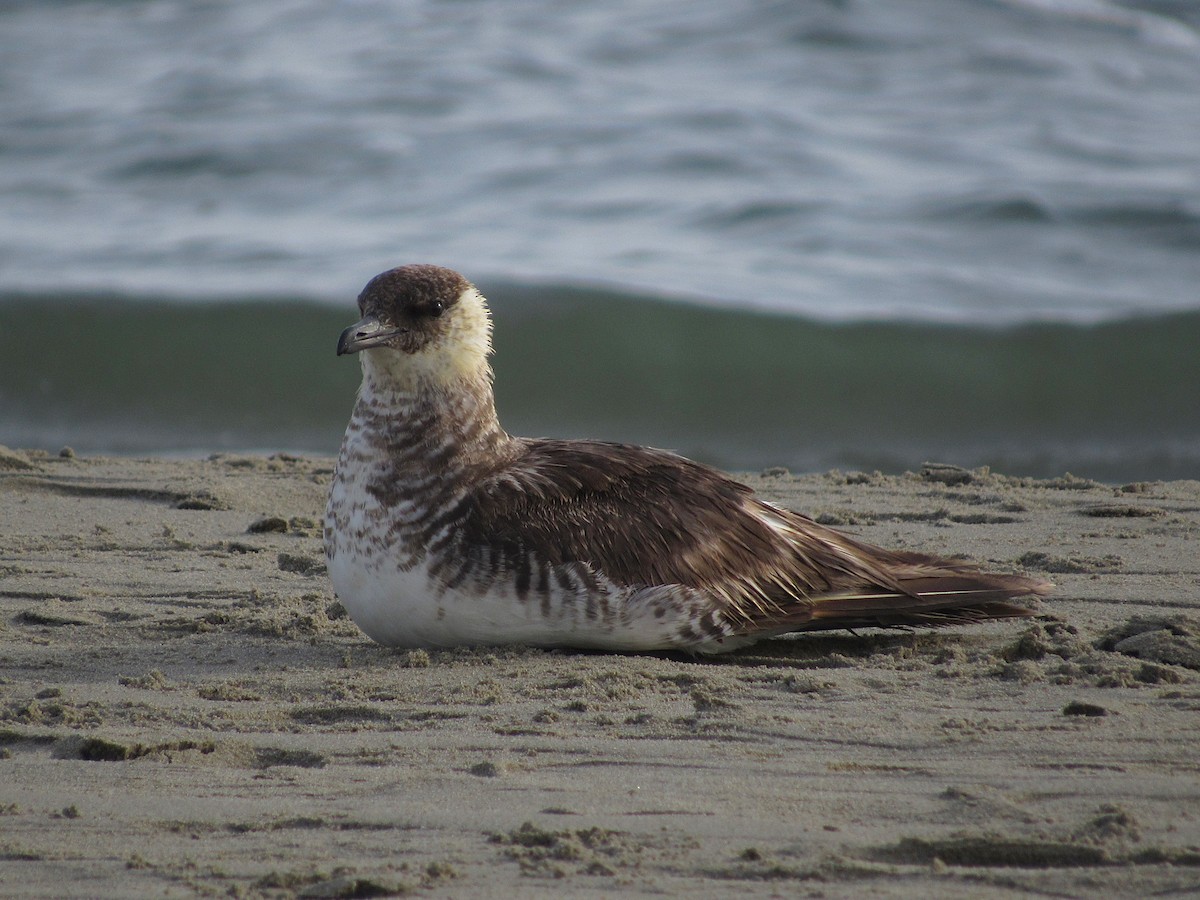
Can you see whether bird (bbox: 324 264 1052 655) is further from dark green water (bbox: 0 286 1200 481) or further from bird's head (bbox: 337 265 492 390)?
dark green water (bbox: 0 286 1200 481)

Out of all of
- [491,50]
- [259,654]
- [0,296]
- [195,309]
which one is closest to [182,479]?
[259,654]

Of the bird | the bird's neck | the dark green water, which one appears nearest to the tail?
the bird

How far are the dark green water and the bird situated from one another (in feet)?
17.2

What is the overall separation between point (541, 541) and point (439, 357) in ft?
2.69

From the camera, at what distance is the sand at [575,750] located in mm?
3223

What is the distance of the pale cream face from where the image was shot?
5207 mm

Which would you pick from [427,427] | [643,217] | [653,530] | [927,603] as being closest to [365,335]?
[427,427]

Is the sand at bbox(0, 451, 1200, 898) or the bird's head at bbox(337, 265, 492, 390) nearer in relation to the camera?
the sand at bbox(0, 451, 1200, 898)

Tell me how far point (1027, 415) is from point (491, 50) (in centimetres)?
1104

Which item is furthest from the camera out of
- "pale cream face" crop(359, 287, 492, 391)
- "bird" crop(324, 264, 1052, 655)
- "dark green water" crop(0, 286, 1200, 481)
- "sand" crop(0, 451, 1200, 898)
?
"dark green water" crop(0, 286, 1200, 481)

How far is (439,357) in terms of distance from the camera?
207 inches

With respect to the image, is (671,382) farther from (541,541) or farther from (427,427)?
(541,541)

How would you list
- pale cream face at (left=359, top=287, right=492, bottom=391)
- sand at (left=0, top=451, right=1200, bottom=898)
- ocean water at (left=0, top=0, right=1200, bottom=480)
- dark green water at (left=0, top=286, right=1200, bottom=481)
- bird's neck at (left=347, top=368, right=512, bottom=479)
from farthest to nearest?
A: ocean water at (left=0, top=0, right=1200, bottom=480), dark green water at (left=0, top=286, right=1200, bottom=481), pale cream face at (left=359, top=287, right=492, bottom=391), bird's neck at (left=347, top=368, right=512, bottom=479), sand at (left=0, top=451, right=1200, bottom=898)

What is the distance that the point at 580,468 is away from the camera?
515cm
